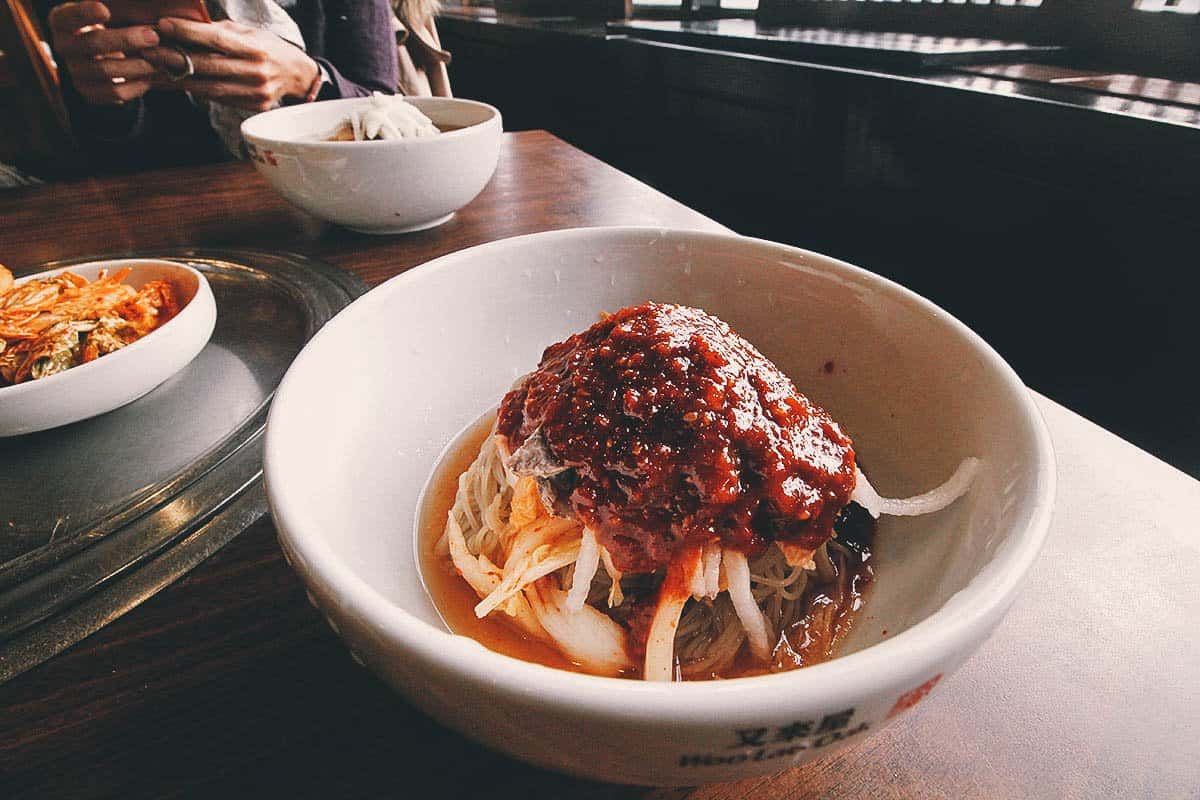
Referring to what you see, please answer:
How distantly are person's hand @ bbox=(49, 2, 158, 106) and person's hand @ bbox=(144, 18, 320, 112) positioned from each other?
55 mm

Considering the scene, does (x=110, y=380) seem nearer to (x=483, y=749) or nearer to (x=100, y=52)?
(x=483, y=749)

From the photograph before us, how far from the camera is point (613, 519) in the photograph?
61cm

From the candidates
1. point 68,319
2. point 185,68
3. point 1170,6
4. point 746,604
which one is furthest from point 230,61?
point 1170,6

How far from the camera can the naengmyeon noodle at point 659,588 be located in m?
0.61

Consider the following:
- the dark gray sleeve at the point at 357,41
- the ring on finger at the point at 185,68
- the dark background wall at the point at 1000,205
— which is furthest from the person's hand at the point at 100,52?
the dark background wall at the point at 1000,205

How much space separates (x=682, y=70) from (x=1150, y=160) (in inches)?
98.4

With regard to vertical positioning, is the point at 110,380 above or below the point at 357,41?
below

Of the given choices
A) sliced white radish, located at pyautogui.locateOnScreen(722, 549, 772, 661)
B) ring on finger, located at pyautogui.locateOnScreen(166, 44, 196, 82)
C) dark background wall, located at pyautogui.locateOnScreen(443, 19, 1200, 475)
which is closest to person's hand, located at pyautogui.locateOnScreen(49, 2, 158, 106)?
ring on finger, located at pyautogui.locateOnScreen(166, 44, 196, 82)

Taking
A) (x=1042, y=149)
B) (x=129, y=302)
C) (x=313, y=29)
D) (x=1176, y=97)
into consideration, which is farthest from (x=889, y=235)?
(x=129, y=302)

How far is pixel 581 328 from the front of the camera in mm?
933

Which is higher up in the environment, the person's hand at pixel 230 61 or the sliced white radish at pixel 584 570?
the person's hand at pixel 230 61

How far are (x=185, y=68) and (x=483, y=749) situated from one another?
210cm

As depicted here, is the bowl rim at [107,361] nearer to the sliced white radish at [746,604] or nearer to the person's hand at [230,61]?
the sliced white radish at [746,604]

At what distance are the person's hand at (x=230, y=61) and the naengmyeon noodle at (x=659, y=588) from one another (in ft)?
5.83
